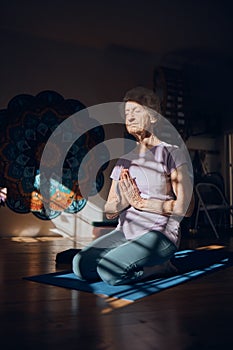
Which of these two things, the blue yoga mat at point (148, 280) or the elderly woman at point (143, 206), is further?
the elderly woman at point (143, 206)

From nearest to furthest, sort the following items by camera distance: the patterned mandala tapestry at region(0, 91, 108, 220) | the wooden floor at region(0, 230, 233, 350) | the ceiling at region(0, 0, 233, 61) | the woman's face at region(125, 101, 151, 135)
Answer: the wooden floor at region(0, 230, 233, 350)
the woman's face at region(125, 101, 151, 135)
the ceiling at region(0, 0, 233, 61)
the patterned mandala tapestry at region(0, 91, 108, 220)

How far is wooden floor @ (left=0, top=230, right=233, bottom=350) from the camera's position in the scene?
4.55 feet

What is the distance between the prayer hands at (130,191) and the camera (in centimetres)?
236

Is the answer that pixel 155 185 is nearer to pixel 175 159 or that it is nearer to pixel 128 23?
pixel 175 159

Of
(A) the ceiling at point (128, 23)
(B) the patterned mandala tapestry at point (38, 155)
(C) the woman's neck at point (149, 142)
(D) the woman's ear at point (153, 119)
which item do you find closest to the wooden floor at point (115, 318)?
(C) the woman's neck at point (149, 142)

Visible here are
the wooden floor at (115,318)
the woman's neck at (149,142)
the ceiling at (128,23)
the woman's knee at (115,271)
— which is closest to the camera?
the wooden floor at (115,318)

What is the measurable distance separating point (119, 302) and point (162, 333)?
0.49m

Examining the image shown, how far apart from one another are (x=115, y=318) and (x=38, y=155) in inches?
160

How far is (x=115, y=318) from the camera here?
1.69 metres

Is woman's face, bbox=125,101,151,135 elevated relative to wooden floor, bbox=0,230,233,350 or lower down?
elevated

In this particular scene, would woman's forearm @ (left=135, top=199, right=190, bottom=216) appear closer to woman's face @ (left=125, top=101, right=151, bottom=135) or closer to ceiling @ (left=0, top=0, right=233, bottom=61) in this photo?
woman's face @ (left=125, top=101, right=151, bottom=135)

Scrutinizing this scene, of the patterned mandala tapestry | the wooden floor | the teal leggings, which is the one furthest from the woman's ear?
the patterned mandala tapestry

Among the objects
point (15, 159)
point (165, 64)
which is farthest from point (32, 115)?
point (165, 64)

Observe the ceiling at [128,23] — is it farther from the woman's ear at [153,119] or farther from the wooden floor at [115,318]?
the wooden floor at [115,318]
